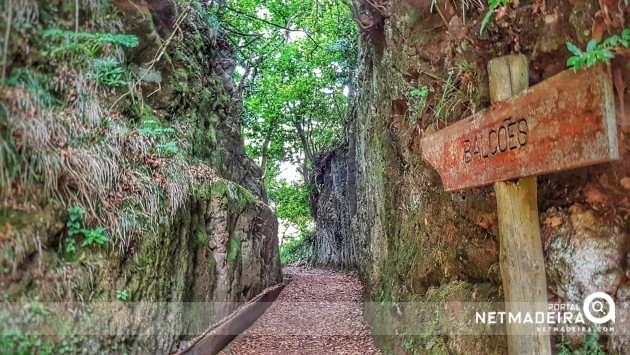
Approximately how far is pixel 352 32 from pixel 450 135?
10.7 metres

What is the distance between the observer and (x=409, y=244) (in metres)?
4.64

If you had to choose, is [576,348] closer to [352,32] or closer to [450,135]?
[450,135]

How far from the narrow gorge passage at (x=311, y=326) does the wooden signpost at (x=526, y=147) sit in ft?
10.7

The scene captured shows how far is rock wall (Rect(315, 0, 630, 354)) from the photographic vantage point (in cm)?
228

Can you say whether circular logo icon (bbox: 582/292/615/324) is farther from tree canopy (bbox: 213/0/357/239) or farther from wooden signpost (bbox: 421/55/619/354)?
tree canopy (bbox: 213/0/357/239)

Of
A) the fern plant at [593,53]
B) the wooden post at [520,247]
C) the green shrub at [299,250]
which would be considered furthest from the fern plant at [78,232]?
the green shrub at [299,250]

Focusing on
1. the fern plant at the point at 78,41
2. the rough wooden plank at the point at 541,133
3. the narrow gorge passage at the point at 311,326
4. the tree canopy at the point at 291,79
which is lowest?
the narrow gorge passage at the point at 311,326

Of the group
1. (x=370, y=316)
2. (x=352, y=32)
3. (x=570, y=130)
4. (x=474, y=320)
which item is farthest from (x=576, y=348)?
(x=352, y=32)

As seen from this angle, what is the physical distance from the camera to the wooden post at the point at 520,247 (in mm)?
2242

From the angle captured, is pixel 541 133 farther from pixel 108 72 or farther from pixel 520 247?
pixel 108 72

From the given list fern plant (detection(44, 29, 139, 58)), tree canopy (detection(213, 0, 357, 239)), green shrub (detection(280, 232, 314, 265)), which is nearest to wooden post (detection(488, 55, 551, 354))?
fern plant (detection(44, 29, 139, 58))

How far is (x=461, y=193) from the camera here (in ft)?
11.5

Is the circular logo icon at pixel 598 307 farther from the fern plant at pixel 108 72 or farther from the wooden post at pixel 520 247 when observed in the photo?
the fern plant at pixel 108 72

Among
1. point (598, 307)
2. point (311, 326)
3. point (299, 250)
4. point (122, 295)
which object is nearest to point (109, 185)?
point (122, 295)
